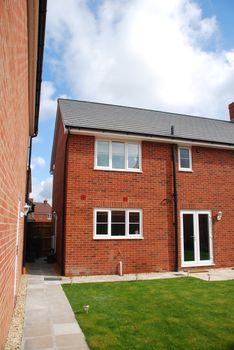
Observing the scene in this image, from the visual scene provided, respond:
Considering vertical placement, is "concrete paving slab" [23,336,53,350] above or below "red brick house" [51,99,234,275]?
below

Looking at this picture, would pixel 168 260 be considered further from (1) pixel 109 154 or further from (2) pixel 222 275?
(1) pixel 109 154

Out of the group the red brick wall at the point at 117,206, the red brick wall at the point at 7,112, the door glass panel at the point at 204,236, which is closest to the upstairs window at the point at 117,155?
the red brick wall at the point at 117,206

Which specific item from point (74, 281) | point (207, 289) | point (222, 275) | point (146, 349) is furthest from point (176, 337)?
point (222, 275)

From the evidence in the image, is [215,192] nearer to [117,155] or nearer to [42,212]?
[117,155]

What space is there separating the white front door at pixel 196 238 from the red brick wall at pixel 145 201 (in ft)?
0.98

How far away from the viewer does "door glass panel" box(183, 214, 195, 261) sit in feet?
43.5

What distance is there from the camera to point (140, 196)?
42.2ft

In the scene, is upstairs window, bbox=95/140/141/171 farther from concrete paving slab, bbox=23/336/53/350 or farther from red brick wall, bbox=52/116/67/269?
concrete paving slab, bbox=23/336/53/350

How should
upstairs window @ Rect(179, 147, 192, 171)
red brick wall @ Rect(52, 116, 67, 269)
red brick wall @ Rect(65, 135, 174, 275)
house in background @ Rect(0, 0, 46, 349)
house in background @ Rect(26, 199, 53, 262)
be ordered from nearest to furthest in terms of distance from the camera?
house in background @ Rect(0, 0, 46, 349), red brick wall @ Rect(65, 135, 174, 275), red brick wall @ Rect(52, 116, 67, 269), upstairs window @ Rect(179, 147, 192, 171), house in background @ Rect(26, 199, 53, 262)

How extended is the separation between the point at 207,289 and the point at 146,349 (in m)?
5.11

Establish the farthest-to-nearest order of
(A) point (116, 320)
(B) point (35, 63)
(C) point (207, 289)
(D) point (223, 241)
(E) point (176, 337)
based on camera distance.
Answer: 1. (D) point (223, 241)
2. (C) point (207, 289)
3. (B) point (35, 63)
4. (A) point (116, 320)
5. (E) point (176, 337)

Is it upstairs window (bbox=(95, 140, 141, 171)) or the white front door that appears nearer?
upstairs window (bbox=(95, 140, 141, 171))

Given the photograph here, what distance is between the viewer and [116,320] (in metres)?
6.24

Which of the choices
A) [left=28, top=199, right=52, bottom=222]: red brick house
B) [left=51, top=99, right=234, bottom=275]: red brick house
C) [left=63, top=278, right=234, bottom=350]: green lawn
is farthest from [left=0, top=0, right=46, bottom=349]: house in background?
[left=28, top=199, right=52, bottom=222]: red brick house
